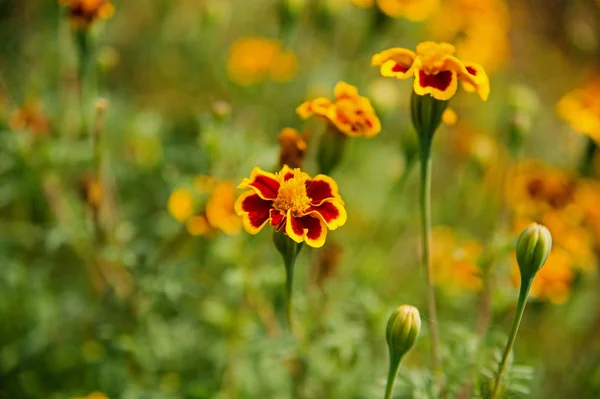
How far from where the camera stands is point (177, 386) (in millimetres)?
1786

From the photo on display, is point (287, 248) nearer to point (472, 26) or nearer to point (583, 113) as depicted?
point (583, 113)

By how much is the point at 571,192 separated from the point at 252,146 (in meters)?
0.96

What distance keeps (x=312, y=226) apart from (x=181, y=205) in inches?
25.5

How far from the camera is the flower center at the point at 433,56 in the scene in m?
1.18

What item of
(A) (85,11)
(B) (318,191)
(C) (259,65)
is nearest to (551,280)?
(B) (318,191)

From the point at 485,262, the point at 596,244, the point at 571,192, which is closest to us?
the point at 485,262

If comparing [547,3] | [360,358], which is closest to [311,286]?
[360,358]

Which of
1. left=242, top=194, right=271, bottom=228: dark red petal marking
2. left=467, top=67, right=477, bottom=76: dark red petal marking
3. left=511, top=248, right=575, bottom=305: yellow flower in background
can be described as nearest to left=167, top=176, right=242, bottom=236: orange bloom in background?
left=242, top=194, right=271, bottom=228: dark red petal marking

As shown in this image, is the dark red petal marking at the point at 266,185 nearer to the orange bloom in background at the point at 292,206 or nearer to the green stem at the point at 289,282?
the orange bloom in background at the point at 292,206

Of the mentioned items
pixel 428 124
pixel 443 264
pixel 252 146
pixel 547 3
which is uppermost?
pixel 547 3

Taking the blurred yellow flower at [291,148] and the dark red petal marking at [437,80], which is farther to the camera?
the blurred yellow flower at [291,148]

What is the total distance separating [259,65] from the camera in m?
2.39

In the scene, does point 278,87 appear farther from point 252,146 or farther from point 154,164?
point 252,146

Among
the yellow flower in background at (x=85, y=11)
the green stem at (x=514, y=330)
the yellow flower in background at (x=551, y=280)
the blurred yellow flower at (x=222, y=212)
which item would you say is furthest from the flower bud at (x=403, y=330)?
the yellow flower in background at (x=85, y=11)
